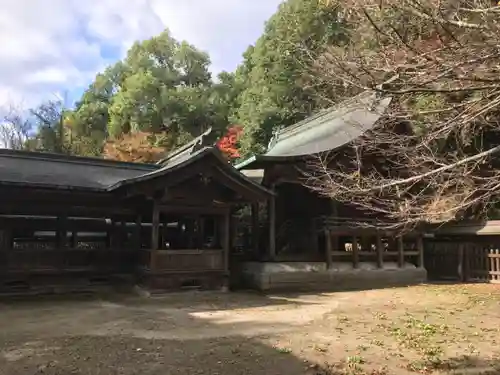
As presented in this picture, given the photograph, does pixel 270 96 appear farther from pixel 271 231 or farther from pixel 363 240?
pixel 271 231

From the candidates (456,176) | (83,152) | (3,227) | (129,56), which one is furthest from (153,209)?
(129,56)

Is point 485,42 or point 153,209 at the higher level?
point 485,42

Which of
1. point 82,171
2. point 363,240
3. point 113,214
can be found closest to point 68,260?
point 113,214

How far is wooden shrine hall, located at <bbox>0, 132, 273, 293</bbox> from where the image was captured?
1243 centimetres

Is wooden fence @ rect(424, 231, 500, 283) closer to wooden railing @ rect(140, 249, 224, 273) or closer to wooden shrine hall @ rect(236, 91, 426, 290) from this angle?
wooden shrine hall @ rect(236, 91, 426, 290)

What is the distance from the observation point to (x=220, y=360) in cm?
654

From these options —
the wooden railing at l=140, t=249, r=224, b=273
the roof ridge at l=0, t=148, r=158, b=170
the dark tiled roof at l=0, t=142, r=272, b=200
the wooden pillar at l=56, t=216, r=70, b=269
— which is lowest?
the wooden railing at l=140, t=249, r=224, b=273

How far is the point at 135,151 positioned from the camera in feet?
108

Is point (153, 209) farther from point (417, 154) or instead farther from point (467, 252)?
point (467, 252)

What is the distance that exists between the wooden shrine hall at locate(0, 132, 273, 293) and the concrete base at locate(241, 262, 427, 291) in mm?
1290

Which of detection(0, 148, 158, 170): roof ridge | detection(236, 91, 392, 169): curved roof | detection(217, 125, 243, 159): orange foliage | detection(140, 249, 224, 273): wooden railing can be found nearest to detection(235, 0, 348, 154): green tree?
detection(217, 125, 243, 159): orange foliage

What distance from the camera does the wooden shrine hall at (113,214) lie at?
40.8 feet

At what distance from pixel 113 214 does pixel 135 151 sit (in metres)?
19.6

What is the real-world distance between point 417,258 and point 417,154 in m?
10.3
